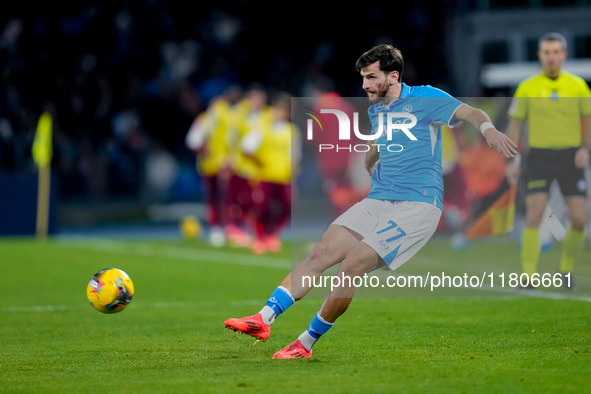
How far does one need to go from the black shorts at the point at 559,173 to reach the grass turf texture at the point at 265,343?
0.70 metres

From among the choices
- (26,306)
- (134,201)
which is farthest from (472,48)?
(26,306)

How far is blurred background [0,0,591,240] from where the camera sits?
21688mm

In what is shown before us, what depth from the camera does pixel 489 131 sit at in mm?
6113

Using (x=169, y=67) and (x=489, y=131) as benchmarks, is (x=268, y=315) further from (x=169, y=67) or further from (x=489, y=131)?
(x=169, y=67)

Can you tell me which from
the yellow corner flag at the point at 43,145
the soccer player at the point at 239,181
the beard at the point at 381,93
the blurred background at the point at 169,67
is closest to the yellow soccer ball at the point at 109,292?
the beard at the point at 381,93

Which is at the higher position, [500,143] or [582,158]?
[500,143]

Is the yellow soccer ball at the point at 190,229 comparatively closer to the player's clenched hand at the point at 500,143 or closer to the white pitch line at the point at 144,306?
the white pitch line at the point at 144,306

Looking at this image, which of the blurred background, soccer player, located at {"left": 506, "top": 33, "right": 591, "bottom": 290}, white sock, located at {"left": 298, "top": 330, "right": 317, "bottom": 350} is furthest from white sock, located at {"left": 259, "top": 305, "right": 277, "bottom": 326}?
the blurred background

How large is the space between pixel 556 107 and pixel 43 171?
1085 centimetres

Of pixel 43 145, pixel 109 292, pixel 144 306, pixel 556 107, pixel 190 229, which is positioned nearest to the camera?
pixel 109 292

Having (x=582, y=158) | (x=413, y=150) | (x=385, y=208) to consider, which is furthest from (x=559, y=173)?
(x=385, y=208)

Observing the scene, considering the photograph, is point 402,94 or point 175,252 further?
point 175,252

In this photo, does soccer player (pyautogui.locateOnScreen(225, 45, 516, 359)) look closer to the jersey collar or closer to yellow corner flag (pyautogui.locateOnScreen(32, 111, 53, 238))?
the jersey collar

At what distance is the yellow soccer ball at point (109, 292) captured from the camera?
734 centimetres
